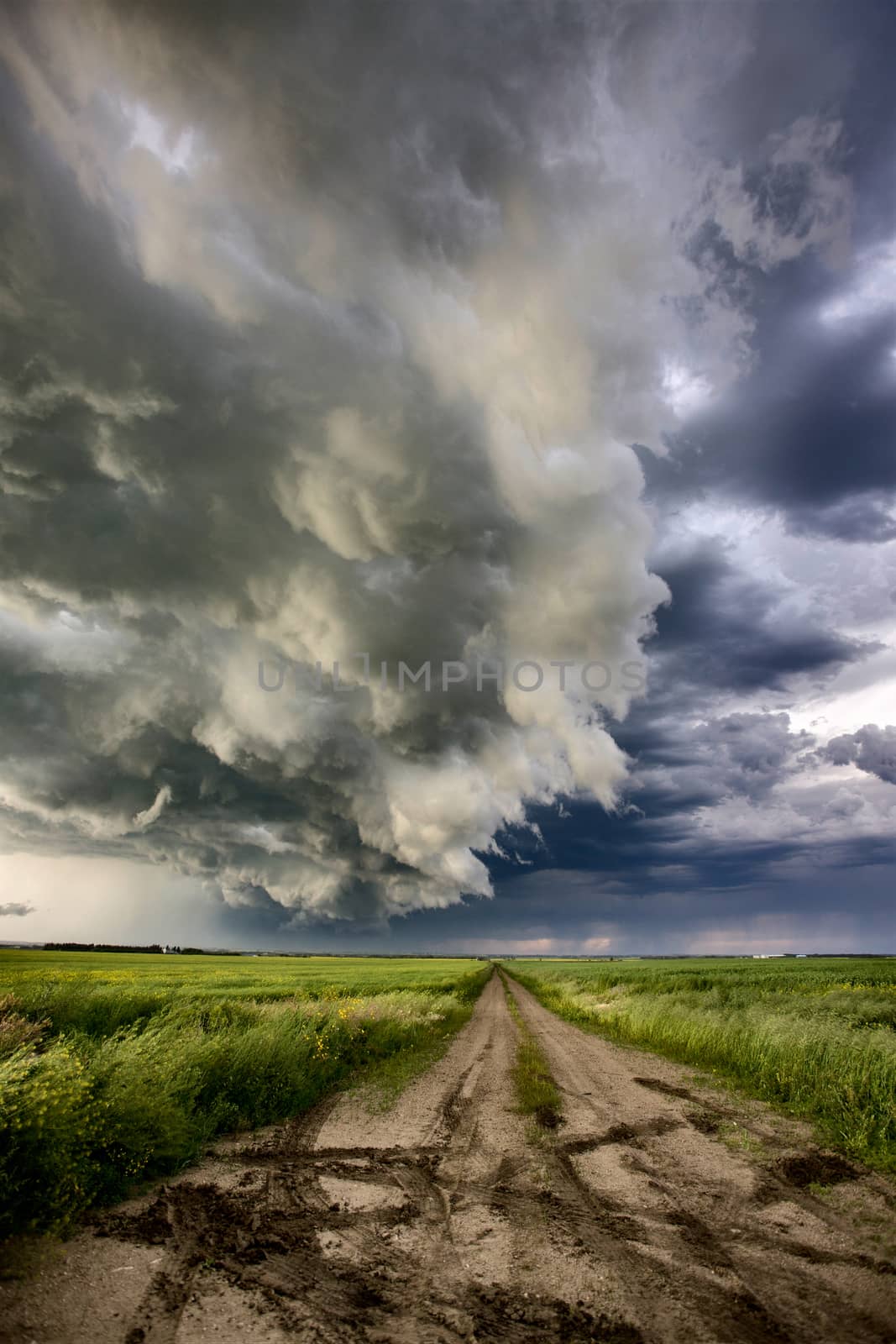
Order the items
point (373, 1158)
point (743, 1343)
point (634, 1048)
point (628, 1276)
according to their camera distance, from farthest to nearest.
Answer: point (634, 1048) → point (373, 1158) → point (628, 1276) → point (743, 1343)

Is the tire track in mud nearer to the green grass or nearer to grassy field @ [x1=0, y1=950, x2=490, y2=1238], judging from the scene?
the green grass

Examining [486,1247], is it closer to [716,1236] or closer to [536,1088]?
[716,1236]

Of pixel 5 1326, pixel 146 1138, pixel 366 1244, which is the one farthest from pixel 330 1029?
pixel 5 1326

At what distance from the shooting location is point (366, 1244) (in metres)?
6.31

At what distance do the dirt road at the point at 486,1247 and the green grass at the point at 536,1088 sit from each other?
1133 millimetres

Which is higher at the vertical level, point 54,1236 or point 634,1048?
point 54,1236

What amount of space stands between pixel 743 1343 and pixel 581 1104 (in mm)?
8413

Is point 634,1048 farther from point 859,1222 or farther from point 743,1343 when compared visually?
point 743,1343

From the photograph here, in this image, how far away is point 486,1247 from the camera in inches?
245

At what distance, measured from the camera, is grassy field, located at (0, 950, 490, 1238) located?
6.51m

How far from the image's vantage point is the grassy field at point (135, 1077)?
651cm

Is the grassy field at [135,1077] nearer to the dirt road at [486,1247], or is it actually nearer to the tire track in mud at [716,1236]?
the dirt road at [486,1247]

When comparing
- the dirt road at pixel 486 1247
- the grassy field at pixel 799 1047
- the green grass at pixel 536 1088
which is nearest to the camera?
the dirt road at pixel 486 1247

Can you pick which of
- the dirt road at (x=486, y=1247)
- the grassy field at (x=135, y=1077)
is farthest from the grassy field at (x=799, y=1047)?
the grassy field at (x=135, y=1077)
